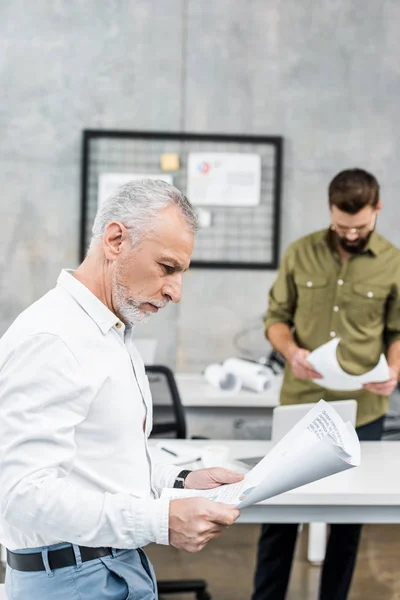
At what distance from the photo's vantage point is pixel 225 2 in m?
4.40

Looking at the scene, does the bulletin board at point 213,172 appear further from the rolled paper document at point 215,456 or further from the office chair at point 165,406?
the rolled paper document at point 215,456

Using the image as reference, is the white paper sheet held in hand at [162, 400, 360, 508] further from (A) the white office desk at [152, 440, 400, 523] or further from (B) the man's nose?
(A) the white office desk at [152, 440, 400, 523]

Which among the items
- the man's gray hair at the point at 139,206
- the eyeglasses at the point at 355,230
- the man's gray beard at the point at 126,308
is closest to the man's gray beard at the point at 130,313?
the man's gray beard at the point at 126,308

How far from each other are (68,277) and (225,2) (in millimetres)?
3360

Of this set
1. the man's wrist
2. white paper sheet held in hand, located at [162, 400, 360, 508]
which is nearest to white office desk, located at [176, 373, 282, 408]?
the man's wrist

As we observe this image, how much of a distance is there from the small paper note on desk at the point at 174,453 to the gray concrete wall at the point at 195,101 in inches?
72.8

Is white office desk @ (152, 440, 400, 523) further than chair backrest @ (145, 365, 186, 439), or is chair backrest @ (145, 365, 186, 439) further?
chair backrest @ (145, 365, 186, 439)

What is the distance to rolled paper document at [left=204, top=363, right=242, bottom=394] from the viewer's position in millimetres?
3967

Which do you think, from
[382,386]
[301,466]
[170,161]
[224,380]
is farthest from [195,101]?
[301,466]

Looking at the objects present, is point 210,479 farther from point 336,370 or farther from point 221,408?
point 221,408

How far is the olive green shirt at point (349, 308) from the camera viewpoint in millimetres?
2900

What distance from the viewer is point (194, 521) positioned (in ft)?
4.28

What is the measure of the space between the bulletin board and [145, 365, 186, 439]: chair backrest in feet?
4.01

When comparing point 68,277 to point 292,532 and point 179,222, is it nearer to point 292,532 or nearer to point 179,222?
point 179,222
